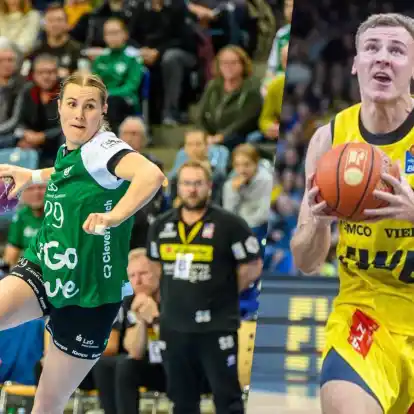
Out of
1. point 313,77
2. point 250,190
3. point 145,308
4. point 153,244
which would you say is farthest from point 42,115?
point 313,77

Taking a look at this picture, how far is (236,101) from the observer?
9.98 m

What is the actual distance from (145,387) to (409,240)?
3.68 m

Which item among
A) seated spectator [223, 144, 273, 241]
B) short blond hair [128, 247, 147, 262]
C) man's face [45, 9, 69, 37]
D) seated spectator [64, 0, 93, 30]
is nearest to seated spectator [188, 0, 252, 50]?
seated spectator [64, 0, 93, 30]

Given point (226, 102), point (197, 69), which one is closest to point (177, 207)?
point (226, 102)

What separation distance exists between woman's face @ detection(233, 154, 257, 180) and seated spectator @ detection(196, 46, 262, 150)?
1.07 meters

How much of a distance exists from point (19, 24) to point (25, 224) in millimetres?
4172

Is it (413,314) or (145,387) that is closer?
(413,314)

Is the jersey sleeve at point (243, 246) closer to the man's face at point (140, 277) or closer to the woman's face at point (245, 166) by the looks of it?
the man's face at point (140, 277)

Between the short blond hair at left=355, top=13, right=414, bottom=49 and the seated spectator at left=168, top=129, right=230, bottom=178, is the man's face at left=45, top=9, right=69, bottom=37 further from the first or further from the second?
the short blond hair at left=355, top=13, right=414, bottom=49

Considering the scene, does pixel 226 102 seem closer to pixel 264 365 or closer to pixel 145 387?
pixel 264 365

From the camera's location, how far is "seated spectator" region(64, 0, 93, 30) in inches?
487

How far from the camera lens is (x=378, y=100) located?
4410 millimetres

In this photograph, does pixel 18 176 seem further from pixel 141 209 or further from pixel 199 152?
pixel 199 152

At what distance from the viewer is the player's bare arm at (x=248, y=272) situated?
7.40m
